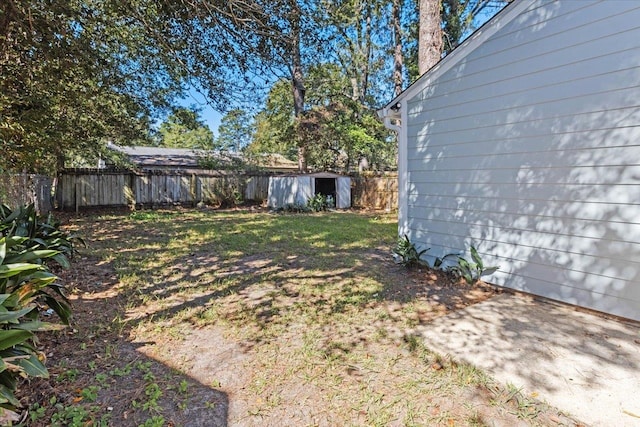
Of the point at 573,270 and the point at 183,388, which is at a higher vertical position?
the point at 573,270

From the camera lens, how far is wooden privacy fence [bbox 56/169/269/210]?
1152 centimetres

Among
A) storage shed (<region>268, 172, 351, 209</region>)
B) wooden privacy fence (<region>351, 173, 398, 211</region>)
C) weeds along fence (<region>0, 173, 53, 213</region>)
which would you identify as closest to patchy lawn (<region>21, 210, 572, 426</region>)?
weeds along fence (<region>0, 173, 53, 213</region>)

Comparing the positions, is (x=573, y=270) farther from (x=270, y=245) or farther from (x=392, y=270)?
(x=270, y=245)

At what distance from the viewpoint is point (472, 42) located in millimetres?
4289

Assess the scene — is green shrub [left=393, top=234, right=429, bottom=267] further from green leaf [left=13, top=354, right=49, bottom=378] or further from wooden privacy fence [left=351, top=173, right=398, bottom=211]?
wooden privacy fence [left=351, top=173, right=398, bottom=211]

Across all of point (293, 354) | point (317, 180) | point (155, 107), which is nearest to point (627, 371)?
point (293, 354)

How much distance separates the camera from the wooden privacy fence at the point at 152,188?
11523 millimetres

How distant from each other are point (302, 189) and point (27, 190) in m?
8.19

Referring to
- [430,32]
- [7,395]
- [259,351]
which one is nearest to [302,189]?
[430,32]

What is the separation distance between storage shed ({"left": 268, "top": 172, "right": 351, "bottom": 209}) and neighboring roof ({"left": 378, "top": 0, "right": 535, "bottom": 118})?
27.2 feet

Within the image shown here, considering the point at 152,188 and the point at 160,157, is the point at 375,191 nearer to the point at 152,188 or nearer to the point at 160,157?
the point at 152,188

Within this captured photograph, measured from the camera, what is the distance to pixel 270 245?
6.68 m

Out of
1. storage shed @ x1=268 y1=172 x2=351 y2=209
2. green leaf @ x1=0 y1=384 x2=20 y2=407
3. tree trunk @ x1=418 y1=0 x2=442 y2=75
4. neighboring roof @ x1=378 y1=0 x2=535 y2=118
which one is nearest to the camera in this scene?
green leaf @ x1=0 y1=384 x2=20 y2=407

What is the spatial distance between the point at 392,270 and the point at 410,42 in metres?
14.7
